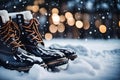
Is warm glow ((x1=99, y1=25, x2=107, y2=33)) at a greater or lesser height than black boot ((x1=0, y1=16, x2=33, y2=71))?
greater

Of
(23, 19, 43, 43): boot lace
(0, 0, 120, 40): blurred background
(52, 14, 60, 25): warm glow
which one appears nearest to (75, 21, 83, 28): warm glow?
(0, 0, 120, 40): blurred background

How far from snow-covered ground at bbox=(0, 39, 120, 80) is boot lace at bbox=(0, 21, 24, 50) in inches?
6.0

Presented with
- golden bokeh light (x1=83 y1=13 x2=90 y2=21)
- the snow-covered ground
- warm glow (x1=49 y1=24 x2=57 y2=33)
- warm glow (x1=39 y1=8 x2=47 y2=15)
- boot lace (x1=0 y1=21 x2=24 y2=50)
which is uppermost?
warm glow (x1=39 y1=8 x2=47 y2=15)

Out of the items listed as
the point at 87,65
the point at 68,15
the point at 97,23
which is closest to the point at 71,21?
the point at 68,15

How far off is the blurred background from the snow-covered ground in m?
0.04

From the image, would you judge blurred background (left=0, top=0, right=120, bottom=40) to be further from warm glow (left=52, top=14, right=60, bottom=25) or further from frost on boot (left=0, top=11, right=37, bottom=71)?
frost on boot (left=0, top=11, right=37, bottom=71)

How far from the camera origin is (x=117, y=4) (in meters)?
1.68

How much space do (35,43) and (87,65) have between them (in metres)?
0.32

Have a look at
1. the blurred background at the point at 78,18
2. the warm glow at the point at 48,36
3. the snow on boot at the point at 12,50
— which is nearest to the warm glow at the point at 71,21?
the blurred background at the point at 78,18

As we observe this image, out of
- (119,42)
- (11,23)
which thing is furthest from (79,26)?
(11,23)

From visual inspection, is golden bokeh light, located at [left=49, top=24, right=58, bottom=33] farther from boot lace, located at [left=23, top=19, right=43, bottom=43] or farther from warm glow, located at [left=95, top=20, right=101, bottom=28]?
warm glow, located at [left=95, top=20, right=101, bottom=28]

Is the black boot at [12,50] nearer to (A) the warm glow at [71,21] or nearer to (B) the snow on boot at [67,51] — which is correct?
(B) the snow on boot at [67,51]

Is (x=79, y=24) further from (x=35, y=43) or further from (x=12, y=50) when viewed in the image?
(x=12, y=50)

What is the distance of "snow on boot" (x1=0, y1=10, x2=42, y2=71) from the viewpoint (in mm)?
1638
